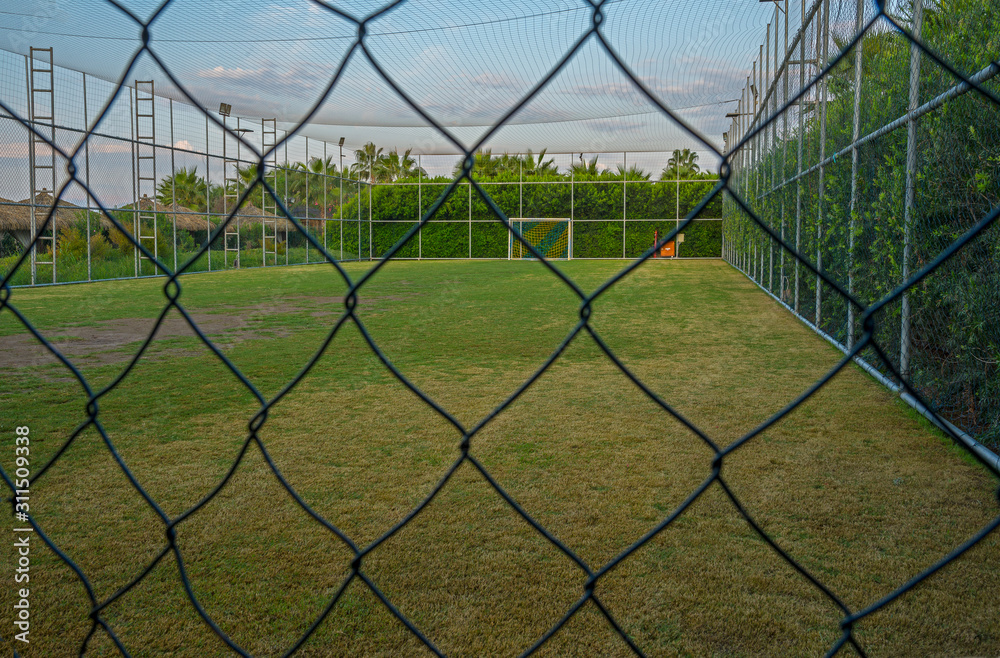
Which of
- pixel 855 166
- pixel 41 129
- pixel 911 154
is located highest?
pixel 41 129

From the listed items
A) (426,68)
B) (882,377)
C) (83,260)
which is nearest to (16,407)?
(882,377)

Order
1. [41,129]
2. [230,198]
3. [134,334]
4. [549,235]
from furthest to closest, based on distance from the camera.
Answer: [549,235], [230,198], [41,129], [134,334]

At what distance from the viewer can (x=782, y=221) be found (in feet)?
26.5

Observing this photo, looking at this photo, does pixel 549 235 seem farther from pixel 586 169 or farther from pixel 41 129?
pixel 41 129

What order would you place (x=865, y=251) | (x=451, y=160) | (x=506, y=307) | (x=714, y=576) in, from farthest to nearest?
(x=451, y=160), (x=506, y=307), (x=865, y=251), (x=714, y=576)

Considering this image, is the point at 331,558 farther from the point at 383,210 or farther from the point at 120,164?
the point at 383,210

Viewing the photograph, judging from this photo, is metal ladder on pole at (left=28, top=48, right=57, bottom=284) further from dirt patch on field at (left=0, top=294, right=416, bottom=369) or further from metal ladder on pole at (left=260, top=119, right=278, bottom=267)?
metal ladder on pole at (left=260, top=119, right=278, bottom=267)

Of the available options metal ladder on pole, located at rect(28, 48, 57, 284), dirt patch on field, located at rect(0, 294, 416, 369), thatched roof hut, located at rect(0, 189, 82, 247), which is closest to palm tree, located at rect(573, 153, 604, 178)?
thatched roof hut, located at rect(0, 189, 82, 247)

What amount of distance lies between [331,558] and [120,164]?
1451cm

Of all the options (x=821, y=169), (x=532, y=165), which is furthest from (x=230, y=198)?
(x=821, y=169)

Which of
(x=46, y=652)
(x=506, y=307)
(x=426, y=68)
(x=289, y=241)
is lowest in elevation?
(x=46, y=652)

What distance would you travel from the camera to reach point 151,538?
2.19 m

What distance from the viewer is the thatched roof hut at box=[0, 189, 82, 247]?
1156 centimetres

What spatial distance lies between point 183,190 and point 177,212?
0.76 m
